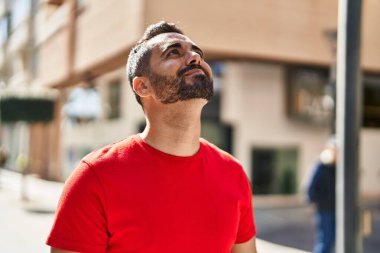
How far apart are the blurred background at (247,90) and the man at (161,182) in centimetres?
804

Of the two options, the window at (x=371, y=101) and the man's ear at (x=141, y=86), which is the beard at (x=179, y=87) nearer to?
the man's ear at (x=141, y=86)

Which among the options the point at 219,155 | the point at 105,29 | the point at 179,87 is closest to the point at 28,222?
the point at 105,29

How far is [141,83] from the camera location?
194 centimetres

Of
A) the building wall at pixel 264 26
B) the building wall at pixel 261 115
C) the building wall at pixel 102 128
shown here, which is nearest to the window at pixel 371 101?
the building wall at pixel 264 26

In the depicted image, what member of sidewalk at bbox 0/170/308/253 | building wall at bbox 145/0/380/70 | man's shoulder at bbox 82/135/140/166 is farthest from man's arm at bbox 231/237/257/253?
building wall at bbox 145/0/380/70

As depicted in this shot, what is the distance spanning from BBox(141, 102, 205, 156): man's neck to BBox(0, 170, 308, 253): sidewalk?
649 cm

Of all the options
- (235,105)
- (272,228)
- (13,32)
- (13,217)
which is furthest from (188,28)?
(13,32)

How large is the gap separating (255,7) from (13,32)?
2618 cm

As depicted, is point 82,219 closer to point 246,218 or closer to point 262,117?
point 246,218

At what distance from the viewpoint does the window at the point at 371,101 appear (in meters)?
17.6

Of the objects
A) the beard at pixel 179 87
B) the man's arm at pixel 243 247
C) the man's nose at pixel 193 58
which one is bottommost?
the man's arm at pixel 243 247

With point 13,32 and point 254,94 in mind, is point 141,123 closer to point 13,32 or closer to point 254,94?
point 254,94

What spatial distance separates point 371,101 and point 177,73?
55.4ft

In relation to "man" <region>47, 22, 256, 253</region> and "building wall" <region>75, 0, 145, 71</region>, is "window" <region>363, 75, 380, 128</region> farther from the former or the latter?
"man" <region>47, 22, 256, 253</region>
